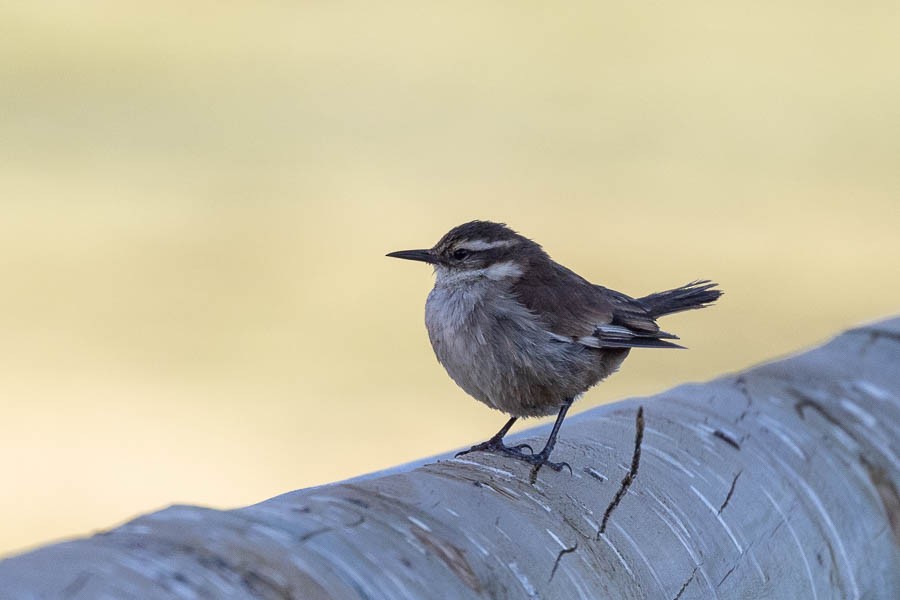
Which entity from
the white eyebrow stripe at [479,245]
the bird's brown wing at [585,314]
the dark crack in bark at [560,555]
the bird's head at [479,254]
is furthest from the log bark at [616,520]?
the white eyebrow stripe at [479,245]

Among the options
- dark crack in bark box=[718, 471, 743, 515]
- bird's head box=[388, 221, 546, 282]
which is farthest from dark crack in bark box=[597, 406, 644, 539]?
bird's head box=[388, 221, 546, 282]

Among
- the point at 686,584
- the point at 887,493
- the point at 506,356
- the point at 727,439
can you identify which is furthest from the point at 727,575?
the point at 506,356

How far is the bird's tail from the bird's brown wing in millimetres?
241

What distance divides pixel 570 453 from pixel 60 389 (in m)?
8.48

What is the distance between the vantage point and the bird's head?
5.43 m

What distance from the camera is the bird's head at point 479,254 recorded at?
543cm

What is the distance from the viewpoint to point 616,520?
322 centimetres

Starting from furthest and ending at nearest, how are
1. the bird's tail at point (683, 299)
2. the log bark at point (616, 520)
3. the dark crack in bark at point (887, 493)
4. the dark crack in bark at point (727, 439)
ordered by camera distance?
the bird's tail at point (683, 299) → the dark crack in bark at point (887, 493) → the dark crack in bark at point (727, 439) → the log bark at point (616, 520)

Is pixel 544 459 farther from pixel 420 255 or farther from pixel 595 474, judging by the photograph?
pixel 420 255

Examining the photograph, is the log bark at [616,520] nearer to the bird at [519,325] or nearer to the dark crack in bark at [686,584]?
the dark crack in bark at [686,584]

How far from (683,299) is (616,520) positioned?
8.82 feet

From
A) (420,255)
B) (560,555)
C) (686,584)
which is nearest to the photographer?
(560,555)

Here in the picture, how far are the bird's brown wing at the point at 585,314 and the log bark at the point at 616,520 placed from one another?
0.60m

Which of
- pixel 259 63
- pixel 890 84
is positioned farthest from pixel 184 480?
pixel 890 84
